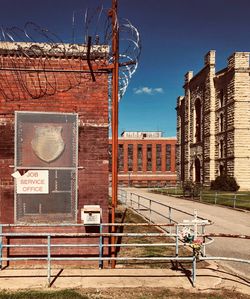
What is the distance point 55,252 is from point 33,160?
7.21ft

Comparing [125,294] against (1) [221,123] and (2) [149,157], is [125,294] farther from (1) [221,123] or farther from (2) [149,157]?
(2) [149,157]

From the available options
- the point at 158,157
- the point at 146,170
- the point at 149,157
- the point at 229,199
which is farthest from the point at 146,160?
the point at 229,199

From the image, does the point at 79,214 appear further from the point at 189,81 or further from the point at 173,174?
the point at 173,174

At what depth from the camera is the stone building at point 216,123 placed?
40.8 m

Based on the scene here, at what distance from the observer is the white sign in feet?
26.1

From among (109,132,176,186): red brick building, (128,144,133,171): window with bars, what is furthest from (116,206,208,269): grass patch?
(128,144,133,171): window with bars

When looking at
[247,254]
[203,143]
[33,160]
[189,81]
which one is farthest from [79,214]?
[189,81]

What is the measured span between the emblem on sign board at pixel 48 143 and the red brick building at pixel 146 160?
79.2 m

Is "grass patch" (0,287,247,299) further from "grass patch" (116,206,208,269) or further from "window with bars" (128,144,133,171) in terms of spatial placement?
"window with bars" (128,144,133,171)

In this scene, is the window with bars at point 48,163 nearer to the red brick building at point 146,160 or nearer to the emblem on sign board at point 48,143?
the emblem on sign board at point 48,143

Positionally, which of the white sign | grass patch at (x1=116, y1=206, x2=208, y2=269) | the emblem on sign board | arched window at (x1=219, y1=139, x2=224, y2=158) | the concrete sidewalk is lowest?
grass patch at (x1=116, y1=206, x2=208, y2=269)

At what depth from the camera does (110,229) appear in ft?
27.8

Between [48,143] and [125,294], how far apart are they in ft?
12.6

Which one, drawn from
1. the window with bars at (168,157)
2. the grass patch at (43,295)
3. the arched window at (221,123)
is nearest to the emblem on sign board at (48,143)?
the grass patch at (43,295)
